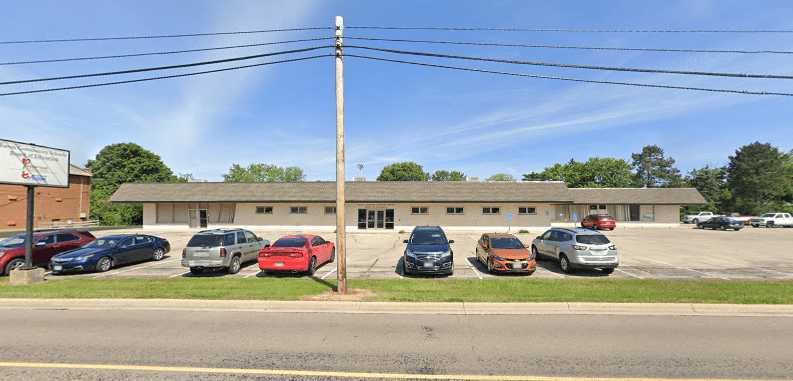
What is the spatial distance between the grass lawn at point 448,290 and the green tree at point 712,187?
225 feet

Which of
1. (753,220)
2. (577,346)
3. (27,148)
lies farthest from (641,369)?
(753,220)

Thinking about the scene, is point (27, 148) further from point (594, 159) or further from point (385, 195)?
point (594, 159)

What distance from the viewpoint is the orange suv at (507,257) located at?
1314 centimetres

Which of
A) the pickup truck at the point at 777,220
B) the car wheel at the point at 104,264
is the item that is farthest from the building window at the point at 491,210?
the pickup truck at the point at 777,220

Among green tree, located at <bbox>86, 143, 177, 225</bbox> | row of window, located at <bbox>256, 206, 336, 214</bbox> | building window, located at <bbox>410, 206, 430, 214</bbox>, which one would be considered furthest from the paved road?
green tree, located at <bbox>86, 143, 177, 225</bbox>

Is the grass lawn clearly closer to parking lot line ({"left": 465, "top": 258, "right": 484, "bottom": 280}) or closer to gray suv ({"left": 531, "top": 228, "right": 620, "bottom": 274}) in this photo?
parking lot line ({"left": 465, "top": 258, "right": 484, "bottom": 280})

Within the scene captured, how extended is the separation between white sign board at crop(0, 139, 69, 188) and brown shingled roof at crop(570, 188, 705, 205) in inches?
1612

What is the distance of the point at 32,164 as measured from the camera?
496 inches

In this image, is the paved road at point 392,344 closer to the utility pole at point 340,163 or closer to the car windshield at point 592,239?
the utility pole at point 340,163

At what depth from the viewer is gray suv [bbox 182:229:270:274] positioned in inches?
525

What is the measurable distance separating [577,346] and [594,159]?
8764 cm

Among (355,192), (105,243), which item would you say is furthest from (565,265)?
(355,192)

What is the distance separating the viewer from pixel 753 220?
44.2 meters

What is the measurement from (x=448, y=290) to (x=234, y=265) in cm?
867
